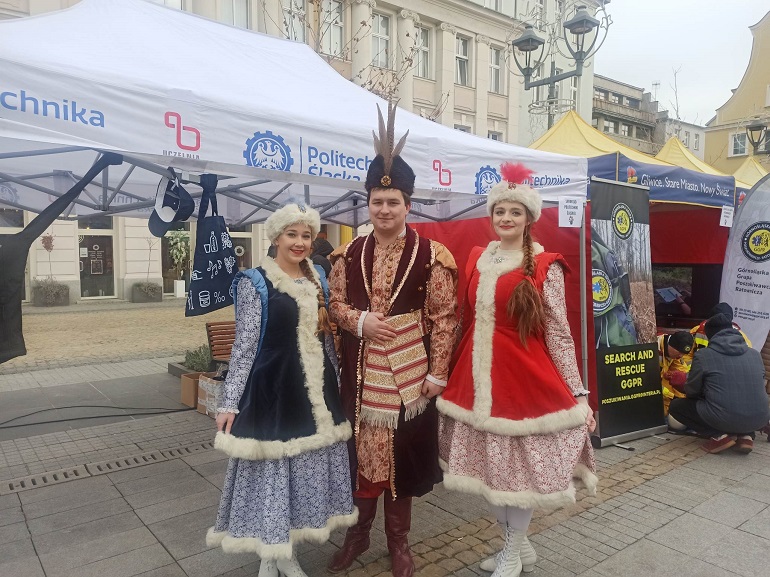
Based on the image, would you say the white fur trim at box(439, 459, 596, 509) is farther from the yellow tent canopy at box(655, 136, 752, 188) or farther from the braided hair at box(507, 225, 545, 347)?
the yellow tent canopy at box(655, 136, 752, 188)

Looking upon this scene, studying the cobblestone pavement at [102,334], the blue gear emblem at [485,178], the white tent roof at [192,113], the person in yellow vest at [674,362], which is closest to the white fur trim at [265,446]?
the white tent roof at [192,113]

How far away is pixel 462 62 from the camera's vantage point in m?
22.1

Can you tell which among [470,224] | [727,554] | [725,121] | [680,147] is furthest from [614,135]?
[727,554]

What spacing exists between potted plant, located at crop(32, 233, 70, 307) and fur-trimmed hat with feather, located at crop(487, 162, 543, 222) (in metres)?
16.7

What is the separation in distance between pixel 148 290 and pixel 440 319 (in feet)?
56.0

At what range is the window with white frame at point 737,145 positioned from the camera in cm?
2925

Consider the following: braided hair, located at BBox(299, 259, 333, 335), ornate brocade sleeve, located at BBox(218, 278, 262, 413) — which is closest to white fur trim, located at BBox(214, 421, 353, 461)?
ornate brocade sleeve, located at BBox(218, 278, 262, 413)

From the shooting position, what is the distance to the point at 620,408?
482 centimetres

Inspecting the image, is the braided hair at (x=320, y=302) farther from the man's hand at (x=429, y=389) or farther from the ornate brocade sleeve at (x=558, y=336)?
the ornate brocade sleeve at (x=558, y=336)

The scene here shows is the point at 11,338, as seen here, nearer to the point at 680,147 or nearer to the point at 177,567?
the point at 177,567

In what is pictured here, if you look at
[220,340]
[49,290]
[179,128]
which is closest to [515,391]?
[179,128]

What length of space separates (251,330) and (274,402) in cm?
34

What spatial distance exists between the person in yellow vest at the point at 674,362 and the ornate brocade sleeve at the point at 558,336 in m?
3.13

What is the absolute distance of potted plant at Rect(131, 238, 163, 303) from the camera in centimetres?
1764
